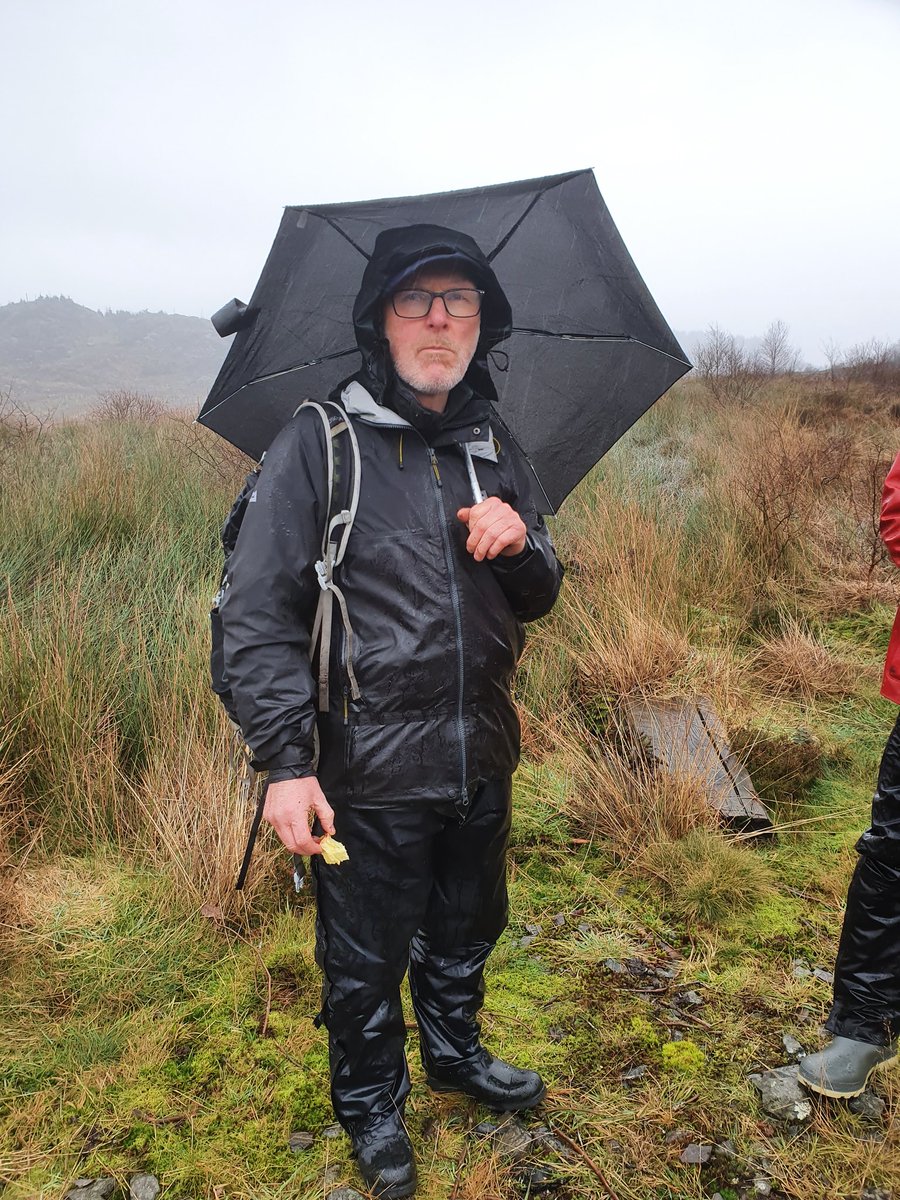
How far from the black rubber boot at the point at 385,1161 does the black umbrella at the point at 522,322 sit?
1.77m

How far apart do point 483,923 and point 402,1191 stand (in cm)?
67

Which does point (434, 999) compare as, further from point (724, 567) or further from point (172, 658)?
point (724, 567)

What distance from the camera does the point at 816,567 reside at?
6.35m

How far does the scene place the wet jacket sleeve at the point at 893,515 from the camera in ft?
7.13

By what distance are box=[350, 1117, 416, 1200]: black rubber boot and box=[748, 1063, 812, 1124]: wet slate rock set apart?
1046 millimetres

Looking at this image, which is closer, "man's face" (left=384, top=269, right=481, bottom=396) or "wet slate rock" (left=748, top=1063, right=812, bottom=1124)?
"man's face" (left=384, top=269, right=481, bottom=396)

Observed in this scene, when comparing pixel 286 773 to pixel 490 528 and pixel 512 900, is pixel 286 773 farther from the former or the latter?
pixel 512 900

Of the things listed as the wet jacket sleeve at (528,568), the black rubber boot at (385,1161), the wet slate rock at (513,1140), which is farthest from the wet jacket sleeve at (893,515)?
the black rubber boot at (385,1161)

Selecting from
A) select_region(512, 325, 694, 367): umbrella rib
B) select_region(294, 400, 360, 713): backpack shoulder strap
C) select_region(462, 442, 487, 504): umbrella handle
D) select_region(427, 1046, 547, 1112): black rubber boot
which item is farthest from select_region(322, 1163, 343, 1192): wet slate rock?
select_region(512, 325, 694, 367): umbrella rib

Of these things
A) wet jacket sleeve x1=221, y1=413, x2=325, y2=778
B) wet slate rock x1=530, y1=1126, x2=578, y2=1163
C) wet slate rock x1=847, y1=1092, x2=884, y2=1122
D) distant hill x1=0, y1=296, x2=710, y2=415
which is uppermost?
distant hill x1=0, y1=296, x2=710, y2=415

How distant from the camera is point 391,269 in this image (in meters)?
1.97

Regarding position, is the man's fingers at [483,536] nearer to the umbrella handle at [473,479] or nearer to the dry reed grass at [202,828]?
the umbrella handle at [473,479]

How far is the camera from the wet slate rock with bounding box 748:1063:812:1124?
2.33m

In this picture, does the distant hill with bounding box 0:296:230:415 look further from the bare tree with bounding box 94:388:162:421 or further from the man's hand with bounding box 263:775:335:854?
the man's hand with bounding box 263:775:335:854
